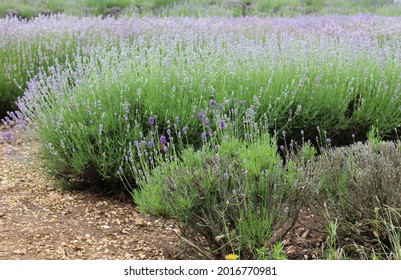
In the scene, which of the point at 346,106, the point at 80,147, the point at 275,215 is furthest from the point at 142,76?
the point at 275,215

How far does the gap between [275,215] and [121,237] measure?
1.16 metres

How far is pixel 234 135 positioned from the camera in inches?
158

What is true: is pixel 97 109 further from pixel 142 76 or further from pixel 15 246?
pixel 15 246

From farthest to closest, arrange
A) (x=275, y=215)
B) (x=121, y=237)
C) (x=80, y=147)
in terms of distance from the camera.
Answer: (x=80, y=147), (x=121, y=237), (x=275, y=215)

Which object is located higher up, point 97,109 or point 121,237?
point 97,109

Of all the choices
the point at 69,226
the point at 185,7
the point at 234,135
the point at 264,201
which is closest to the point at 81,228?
the point at 69,226

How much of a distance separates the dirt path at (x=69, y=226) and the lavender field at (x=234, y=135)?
22 centimetres

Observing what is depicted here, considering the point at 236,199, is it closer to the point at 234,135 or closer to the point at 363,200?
the point at 363,200

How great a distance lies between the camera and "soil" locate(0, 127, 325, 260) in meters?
3.22

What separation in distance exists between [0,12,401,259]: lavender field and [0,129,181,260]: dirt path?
0.22 m

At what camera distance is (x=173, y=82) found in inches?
173

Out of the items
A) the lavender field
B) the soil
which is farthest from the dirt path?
the lavender field

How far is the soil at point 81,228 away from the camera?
10.6ft

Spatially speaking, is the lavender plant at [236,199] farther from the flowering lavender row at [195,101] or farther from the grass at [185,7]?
the grass at [185,7]
